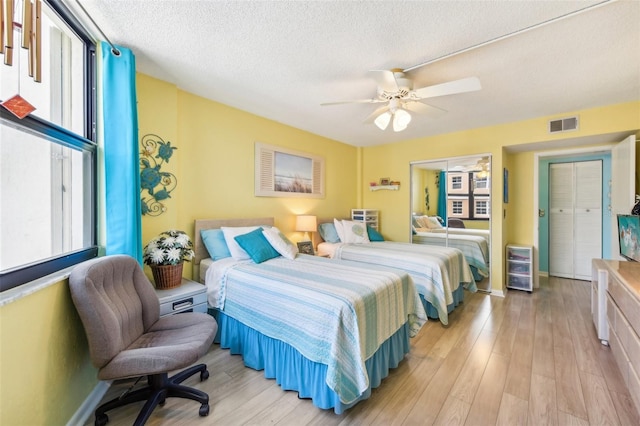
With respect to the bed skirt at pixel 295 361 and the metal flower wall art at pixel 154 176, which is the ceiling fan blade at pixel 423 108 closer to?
the bed skirt at pixel 295 361

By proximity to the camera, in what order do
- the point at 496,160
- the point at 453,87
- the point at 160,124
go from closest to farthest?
the point at 453,87
the point at 160,124
the point at 496,160

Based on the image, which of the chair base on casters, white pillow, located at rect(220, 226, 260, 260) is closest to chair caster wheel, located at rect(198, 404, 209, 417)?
the chair base on casters

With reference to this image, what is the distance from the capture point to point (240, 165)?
3.25 metres

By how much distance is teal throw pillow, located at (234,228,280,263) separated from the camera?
2.59m

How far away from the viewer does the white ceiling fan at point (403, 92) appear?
2.01 m

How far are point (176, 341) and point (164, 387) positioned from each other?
32cm

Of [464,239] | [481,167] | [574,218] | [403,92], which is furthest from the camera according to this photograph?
[574,218]

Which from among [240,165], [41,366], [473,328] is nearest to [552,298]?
[473,328]

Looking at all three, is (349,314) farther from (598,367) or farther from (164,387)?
(598,367)

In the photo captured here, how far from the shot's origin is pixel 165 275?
2.21 m

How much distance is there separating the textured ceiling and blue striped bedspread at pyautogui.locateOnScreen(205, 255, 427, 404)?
173 cm

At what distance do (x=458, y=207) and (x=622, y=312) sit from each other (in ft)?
7.63

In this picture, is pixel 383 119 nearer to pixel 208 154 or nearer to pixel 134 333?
pixel 208 154

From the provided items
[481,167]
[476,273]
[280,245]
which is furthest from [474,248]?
[280,245]
